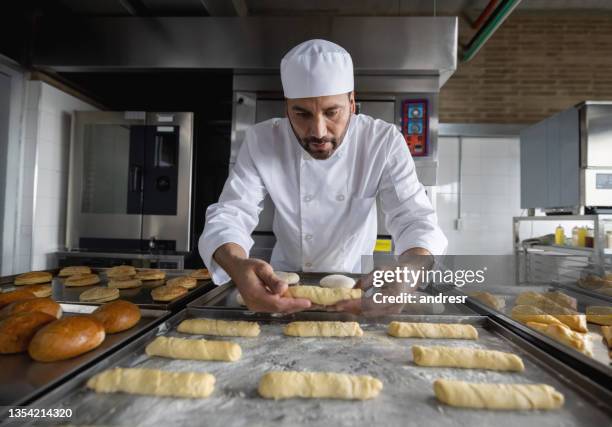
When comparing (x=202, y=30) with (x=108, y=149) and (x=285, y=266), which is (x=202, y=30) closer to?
(x=108, y=149)

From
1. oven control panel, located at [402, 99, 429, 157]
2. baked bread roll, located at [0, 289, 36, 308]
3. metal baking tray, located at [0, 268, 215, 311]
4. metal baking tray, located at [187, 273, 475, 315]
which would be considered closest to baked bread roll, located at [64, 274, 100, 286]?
metal baking tray, located at [0, 268, 215, 311]

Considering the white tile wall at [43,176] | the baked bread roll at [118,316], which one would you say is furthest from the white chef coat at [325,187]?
the white tile wall at [43,176]

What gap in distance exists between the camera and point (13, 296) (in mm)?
1233

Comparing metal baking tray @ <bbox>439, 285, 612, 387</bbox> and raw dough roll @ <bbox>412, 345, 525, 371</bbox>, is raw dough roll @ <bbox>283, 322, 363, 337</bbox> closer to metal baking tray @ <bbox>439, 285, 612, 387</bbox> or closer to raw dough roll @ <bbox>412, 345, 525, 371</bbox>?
raw dough roll @ <bbox>412, 345, 525, 371</bbox>

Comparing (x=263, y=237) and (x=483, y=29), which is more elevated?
(x=483, y=29)

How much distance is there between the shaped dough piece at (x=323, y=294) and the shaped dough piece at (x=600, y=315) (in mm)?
776

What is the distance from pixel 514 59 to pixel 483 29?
3.54 feet

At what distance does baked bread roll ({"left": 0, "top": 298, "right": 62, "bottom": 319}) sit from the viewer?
103 centimetres

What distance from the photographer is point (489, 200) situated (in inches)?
187

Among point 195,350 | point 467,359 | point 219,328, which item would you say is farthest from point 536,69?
point 195,350

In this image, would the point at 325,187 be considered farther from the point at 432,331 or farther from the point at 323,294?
the point at 432,331

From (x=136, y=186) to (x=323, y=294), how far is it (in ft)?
8.21

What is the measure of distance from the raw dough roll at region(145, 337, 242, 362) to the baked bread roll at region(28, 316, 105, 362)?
13 cm

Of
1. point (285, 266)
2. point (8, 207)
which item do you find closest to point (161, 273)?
point (285, 266)
